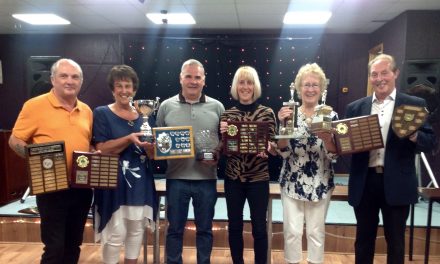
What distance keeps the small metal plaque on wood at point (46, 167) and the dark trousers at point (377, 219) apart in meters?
1.78

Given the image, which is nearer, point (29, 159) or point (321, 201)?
point (29, 159)

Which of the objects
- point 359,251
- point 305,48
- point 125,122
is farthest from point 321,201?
point 305,48

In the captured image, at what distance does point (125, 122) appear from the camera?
7.45 ft

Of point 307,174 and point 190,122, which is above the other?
point 190,122

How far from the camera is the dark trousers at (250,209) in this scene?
241 centimetres

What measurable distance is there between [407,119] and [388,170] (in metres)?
0.32

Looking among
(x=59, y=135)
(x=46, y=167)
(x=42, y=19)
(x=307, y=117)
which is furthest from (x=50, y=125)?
(x=42, y=19)

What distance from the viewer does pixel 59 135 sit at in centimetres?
213

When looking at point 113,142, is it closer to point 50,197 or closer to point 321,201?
point 50,197

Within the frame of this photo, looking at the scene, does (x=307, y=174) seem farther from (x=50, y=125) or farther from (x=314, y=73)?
(x=50, y=125)

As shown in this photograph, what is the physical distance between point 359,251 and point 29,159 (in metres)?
2.06

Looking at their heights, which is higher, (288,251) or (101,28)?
(101,28)

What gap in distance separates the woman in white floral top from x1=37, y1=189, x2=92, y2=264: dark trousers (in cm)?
129

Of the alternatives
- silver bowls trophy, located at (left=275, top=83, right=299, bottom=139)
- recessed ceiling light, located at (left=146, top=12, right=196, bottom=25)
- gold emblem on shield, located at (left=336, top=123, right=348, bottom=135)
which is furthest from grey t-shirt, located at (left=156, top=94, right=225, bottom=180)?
recessed ceiling light, located at (left=146, top=12, right=196, bottom=25)
